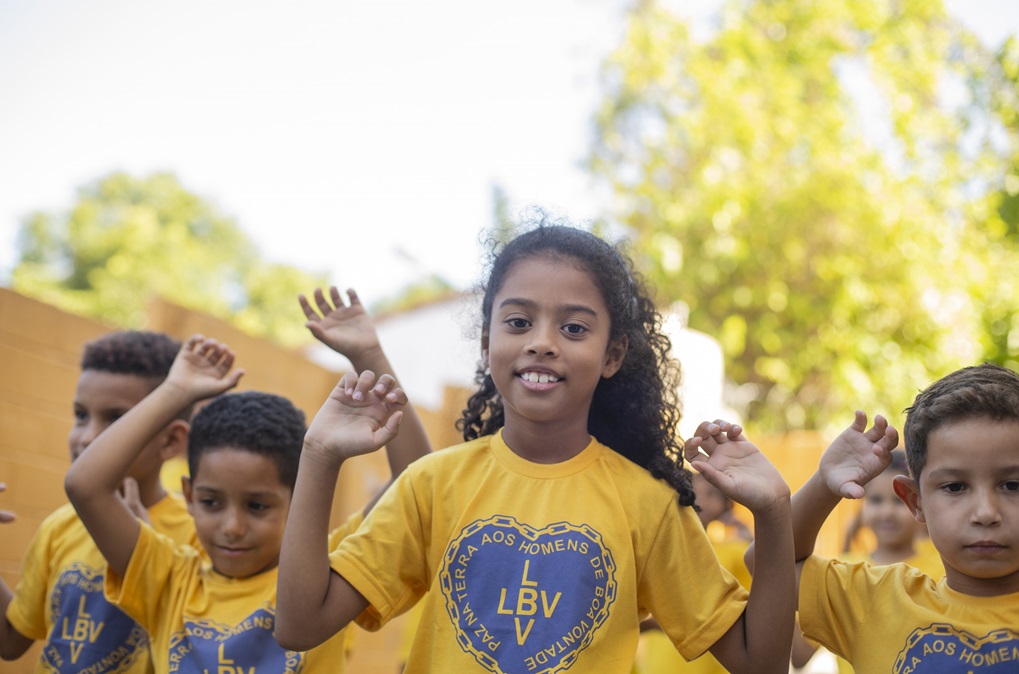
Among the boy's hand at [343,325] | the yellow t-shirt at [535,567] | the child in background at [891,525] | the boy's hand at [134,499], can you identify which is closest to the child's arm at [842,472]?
the yellow t-shirt at [535,567]

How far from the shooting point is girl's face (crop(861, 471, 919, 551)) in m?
4.22

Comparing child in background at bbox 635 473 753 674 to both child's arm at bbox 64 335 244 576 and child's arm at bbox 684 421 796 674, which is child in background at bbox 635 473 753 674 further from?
child's arm at bbox 64 335 244 576

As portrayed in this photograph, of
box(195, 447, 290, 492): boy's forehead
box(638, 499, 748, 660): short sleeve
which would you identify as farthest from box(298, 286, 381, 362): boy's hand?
box(638, 499, 748, 660): short sleeve

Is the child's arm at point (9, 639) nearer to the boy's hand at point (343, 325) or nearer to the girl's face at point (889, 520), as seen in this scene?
the boy's hand at point (343, 325)

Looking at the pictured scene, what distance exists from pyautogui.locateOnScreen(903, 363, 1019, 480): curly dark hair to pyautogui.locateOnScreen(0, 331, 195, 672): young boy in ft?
6.46

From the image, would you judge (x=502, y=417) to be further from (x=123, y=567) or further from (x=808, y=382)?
(x=808, y=382)

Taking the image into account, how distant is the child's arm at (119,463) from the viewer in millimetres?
2607

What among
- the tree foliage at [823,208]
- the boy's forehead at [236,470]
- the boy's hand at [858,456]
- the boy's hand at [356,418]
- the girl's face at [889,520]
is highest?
the tree foliage at [823,208]

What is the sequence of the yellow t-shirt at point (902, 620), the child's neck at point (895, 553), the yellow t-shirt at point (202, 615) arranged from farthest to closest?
1. the child's neck at point (895, 553)
2. the yellow t-shirt at point (202, 615)
3. the yellow t-shirt at point (902, 620)

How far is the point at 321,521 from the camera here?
211 centimetres

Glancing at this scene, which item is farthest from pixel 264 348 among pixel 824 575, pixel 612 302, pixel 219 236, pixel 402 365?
pixel 219 236

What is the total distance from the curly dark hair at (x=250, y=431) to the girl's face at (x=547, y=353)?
74cm

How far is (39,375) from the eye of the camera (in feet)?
13.1

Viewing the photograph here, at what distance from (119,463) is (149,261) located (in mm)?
37698
